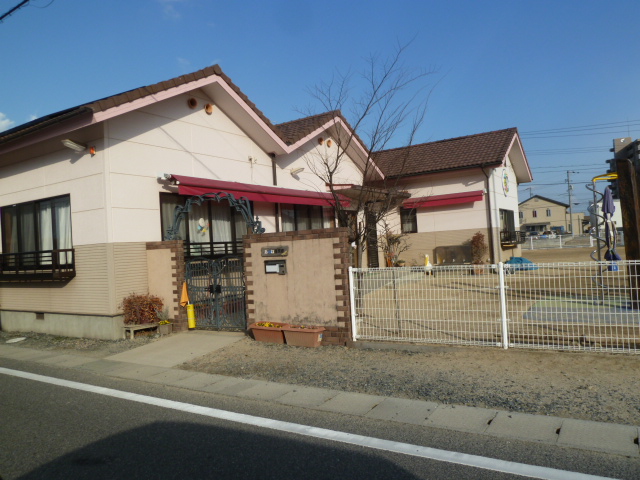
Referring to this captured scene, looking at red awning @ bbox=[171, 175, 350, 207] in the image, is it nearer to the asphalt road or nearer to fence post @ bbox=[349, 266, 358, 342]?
fence post @ bbox=[349, 266, 358, 342]

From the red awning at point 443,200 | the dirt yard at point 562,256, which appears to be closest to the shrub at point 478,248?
the red awning at point 443,200

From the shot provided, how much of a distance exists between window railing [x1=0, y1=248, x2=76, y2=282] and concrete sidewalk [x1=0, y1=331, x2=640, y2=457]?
6.68 feet

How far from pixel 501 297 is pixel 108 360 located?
6.11 meters

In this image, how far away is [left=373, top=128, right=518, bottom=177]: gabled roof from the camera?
1772 centimetres

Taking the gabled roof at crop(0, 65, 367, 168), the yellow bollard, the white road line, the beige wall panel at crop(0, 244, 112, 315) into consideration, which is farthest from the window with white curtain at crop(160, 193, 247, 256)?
the white road line

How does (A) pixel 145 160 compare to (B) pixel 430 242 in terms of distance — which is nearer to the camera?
(A) pixel 145 160

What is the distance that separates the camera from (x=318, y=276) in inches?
309

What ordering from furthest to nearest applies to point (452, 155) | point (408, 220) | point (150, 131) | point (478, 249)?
point (408, 220) → point (452, 155) → point (478, 249) → point (150, 131)

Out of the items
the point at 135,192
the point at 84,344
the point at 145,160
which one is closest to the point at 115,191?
the point at 135,192

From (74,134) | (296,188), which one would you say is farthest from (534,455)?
(296,188)

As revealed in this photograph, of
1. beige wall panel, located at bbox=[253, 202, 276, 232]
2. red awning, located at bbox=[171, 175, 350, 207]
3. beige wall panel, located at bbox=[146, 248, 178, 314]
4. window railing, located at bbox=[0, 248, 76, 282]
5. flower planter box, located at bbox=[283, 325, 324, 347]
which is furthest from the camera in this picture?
beige wall panel, located at bbox=[253, 202, 276, 232]

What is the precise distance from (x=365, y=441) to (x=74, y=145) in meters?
8.13

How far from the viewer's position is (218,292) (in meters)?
9.54

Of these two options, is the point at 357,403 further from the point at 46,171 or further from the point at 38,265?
the point at 46,171
